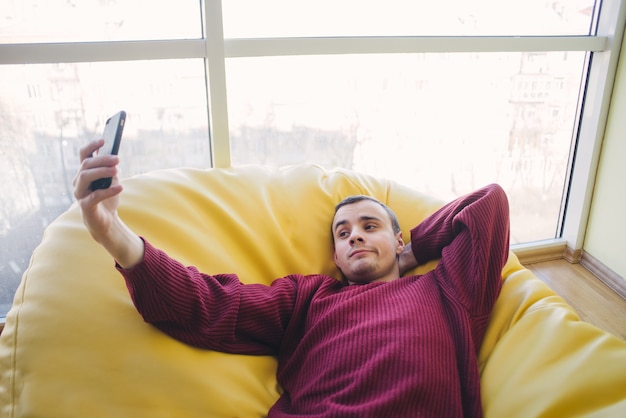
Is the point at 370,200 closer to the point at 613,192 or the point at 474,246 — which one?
the point at 474,246

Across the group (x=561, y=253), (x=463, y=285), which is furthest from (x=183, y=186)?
(x=561, y=253)

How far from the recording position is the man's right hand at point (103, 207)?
0.90m

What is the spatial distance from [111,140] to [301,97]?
109 cm

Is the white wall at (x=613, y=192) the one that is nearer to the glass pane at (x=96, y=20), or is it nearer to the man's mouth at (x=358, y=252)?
the man's mouth at (x=358, y=252)

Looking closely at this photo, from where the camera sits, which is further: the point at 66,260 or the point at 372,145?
the point at 372,145

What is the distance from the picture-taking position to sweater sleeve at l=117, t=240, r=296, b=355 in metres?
1.03

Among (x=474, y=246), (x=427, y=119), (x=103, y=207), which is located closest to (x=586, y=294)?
(x=427, y=119)

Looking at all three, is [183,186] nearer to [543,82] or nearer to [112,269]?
[112,269]

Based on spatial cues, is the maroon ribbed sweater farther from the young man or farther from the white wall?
the white wall

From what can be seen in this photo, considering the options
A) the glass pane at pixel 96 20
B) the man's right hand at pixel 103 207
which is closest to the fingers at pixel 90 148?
the man's right hand at pixel 103 207

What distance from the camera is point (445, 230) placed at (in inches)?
54.7

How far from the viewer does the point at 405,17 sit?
1.92 meters

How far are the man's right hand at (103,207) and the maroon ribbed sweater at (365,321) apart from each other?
37 mm

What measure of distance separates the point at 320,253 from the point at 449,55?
106cm
